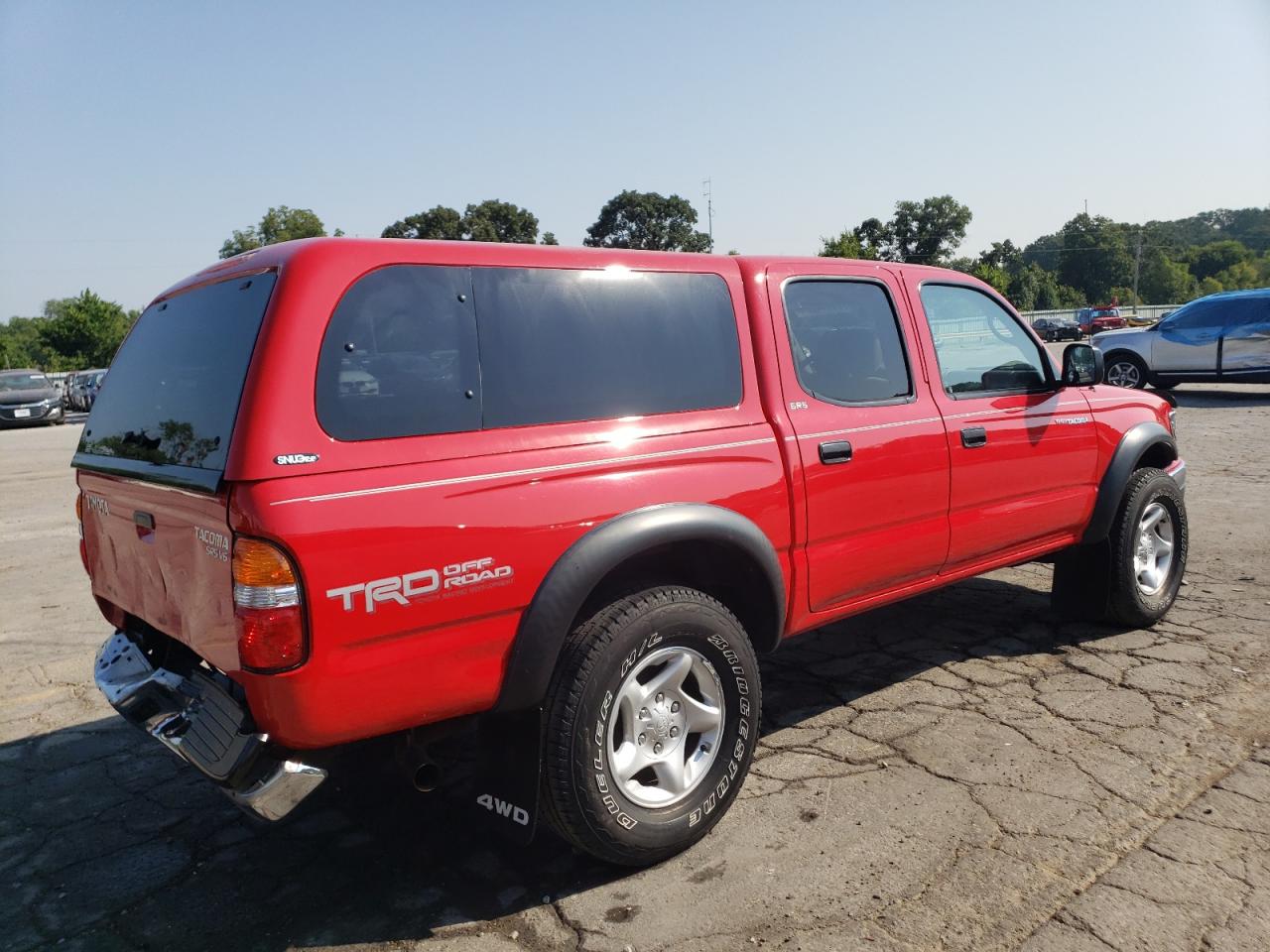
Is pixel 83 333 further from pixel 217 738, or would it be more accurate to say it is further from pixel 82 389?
pixel 217 738

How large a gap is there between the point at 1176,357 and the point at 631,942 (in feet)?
54.1

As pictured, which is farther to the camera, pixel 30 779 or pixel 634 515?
pixel 30 779

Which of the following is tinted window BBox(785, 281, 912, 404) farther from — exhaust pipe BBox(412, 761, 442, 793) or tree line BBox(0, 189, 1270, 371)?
tree line BBox(0, 189, 1270, 371)

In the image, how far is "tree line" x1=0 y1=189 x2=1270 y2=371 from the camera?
170ft

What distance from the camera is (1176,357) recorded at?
15.8m

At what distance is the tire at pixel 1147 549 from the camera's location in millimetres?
4699

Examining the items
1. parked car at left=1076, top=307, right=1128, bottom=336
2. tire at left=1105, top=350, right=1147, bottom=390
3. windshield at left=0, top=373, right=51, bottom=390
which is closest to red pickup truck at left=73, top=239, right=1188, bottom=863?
tire at left=1105, top=350, right=1147, bottom=390

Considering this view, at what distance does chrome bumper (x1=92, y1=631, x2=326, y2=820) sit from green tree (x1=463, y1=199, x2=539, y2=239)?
8021 cm

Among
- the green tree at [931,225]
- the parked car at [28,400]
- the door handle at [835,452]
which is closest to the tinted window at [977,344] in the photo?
the door handle at [835,452]

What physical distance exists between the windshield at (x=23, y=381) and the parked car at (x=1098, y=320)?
42.6m

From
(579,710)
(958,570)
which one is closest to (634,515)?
(579,710)

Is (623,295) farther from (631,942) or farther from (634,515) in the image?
(631,942)

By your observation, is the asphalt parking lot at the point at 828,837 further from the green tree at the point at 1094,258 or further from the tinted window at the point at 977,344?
the green tree at the point at 1094,258

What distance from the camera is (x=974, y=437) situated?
392cm
